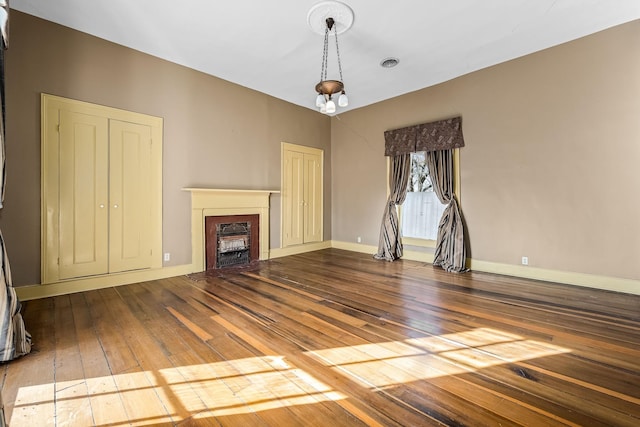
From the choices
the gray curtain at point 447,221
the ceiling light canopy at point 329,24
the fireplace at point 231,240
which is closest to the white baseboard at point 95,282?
the fireplace at point 231,240

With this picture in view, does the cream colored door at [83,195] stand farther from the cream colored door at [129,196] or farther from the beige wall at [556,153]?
the beige wall at [556,153]

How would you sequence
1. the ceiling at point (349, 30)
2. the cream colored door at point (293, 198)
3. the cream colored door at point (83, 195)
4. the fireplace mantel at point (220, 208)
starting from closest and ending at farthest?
the ceiling at point (349, 30)
the cream colored door at point (83, 195)
the fireplace mantel at point (220, 208)
the cream colored door at point (293, 198)

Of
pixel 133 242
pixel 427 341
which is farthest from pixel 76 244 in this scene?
pixel 427 341

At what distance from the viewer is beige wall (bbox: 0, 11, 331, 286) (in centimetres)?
319

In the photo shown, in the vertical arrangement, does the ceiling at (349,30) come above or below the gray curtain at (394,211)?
above

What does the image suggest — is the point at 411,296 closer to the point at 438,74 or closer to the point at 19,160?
the point at 438,74

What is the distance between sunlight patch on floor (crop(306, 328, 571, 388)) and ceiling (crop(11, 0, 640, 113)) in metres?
3.39

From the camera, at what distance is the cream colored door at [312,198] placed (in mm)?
6363

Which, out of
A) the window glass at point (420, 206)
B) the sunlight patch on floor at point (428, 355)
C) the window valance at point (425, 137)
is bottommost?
the sunlight patch on floor at point (428, 355)

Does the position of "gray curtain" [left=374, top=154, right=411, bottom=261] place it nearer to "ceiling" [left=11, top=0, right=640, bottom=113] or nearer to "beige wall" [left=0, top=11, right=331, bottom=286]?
"ceiling" [left=11, top=0, right=640, bottom=113]

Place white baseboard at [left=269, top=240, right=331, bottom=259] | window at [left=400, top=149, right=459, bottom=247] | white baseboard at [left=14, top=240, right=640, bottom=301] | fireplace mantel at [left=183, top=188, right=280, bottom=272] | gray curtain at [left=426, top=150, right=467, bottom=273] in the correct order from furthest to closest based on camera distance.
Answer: white baseboard at [left=269, top=240, right=331, bottom=259] < window at [left=400, top=149, right=459, bottom=247] < gray curtain at [left=426, top=150, right=467, bottom=273] < fireplace mantel at [left=183, top=188, right=280, bottom=272] < white baseboard at [left=14, top=240, right=640, bottom=301]

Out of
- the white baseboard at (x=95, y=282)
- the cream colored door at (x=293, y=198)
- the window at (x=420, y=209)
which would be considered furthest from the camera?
the cream colored door at (x=293, y=198)

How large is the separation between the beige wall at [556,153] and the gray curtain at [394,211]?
892mm

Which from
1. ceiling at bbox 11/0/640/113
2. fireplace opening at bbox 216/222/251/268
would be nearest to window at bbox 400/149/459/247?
ceiling at bbox 11/0/640/113
